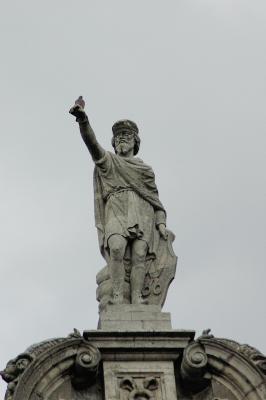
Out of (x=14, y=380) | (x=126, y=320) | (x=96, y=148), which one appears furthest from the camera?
(x=96, y=148)

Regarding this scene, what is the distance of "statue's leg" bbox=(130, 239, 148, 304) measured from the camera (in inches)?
617

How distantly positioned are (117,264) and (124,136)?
2624mm

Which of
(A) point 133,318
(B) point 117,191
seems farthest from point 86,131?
(A) point 133,318

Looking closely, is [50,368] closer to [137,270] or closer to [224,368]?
[137,270]

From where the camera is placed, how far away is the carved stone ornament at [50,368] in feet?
46.4

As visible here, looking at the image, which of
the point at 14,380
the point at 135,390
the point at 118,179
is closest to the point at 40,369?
the point at 14,380

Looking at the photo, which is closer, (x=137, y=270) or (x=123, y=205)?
(x=137, y=270)

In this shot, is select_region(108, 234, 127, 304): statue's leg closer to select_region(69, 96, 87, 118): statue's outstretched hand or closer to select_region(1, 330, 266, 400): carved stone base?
select_region(1, 330, 266, 400): carved stone base

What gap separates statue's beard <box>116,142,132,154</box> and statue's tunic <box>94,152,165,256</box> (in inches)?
9.1

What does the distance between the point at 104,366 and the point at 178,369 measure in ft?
3.63

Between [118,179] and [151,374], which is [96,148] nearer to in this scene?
[118,179]

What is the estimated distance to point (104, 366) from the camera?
14758mm

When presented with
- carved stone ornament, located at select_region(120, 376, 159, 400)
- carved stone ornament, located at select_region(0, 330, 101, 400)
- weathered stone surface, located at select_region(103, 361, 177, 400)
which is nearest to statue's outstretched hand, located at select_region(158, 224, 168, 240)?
weathered stone surface, located at select_region(103, 361, 177, 400)

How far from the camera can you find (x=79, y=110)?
52.6 ft
